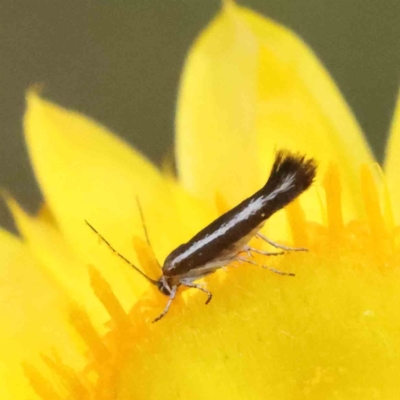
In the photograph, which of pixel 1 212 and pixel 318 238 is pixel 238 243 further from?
pixel 1 212

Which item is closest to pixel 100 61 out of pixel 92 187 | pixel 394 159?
pixel 92 187

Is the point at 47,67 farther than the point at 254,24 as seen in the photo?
Yes

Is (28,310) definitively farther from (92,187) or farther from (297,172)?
(297,172)

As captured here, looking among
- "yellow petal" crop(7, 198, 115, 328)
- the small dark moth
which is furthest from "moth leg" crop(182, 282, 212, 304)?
"yellow petal" crop(7, 198, 115, 328)

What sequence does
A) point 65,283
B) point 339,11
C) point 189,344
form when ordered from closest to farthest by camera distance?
point 189,344, point 65,283, point 339,11

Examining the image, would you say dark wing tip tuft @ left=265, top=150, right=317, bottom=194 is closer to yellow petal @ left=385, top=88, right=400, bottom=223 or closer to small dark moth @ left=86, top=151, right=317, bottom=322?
small dark moth @ left=86, top=151, right=317, bottom=322

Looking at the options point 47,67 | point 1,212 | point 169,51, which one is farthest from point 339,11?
point 1,212

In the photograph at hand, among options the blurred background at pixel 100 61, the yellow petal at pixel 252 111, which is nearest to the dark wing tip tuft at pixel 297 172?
the yellow petal at pixel 252 111
